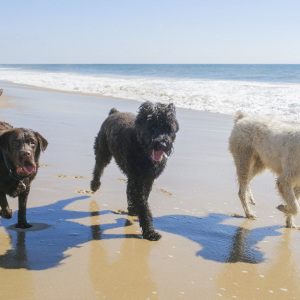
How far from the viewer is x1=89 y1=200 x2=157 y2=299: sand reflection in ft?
10.3

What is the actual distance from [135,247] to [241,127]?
2.81m

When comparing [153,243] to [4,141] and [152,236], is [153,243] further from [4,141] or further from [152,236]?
[4,141]

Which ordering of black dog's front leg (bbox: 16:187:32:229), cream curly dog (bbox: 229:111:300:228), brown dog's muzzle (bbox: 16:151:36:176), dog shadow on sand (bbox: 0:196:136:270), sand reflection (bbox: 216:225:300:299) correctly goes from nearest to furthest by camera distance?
sand reflection (bbox: 216:225:300:299) < dog shadow on sand (bbox: 0:196:136:270) < brown dog's muzzle (bbox: 16:151:36:176) < black dog's front leg (bbox: 16:187:32:229) < cream curly dog (bbox: 229:111:300:228)

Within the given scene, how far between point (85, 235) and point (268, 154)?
2.80 m

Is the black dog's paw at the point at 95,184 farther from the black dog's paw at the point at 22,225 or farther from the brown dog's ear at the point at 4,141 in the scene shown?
the brown dog's ear at the point at 4,141

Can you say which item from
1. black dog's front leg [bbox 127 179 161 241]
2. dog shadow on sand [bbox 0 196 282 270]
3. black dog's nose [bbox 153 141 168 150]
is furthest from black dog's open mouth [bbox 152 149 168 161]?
dog shadow on sand [bbox 0 196 282 270]

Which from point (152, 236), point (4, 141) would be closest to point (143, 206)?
point (152, 236)

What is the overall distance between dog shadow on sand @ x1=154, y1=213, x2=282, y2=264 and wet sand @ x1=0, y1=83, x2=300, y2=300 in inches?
0.5

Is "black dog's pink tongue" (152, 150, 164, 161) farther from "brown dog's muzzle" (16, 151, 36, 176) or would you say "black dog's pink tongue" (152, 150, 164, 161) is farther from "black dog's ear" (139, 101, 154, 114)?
"brown dog's muzzle" (16, 151, 36, 176)

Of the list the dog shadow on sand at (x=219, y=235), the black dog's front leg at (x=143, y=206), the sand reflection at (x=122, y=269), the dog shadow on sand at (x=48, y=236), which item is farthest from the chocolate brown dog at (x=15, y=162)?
the dog shadow on sand at (x=219, y=235)

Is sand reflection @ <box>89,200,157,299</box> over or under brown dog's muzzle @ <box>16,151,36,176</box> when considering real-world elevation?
under

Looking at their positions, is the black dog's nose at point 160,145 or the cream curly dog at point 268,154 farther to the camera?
the cream curly dog at point 268,154

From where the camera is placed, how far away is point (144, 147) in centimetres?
455

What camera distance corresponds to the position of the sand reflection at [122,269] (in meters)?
3.14
